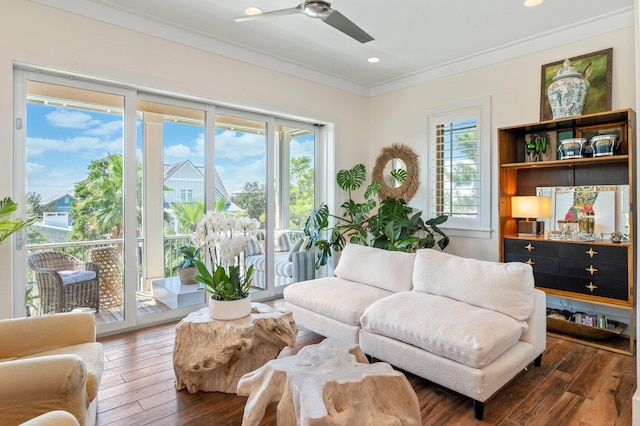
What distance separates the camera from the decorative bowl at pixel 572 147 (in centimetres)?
328

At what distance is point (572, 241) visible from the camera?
321 centimetres

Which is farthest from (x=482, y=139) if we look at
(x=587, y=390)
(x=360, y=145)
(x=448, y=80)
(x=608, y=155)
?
(x=587, y=390)

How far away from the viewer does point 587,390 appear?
2.35m

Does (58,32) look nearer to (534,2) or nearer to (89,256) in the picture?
(89,256)

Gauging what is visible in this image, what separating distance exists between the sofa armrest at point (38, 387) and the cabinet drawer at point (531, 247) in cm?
368

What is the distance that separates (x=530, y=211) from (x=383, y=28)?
93.8 inches

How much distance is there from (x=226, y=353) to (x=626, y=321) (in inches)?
142

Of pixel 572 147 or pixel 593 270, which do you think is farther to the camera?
pixel 572 147

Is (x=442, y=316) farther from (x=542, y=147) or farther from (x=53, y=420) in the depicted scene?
(x=542, y=147)

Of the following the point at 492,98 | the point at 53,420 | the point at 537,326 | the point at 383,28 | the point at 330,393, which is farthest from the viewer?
the point at 492,98

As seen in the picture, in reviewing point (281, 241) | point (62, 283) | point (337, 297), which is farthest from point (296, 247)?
point (62, 283)

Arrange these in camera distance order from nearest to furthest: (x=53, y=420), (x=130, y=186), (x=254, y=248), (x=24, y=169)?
(x=53, y=420) → (x=24, y=169) → (x=130, y=186) → (x=254, y=248)

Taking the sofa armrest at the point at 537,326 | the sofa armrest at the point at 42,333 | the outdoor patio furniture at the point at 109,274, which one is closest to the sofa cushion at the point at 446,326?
the sofa armrest at the point at 537,326

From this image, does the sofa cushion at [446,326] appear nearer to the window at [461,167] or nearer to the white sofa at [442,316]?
the white sofa at [442,316]
